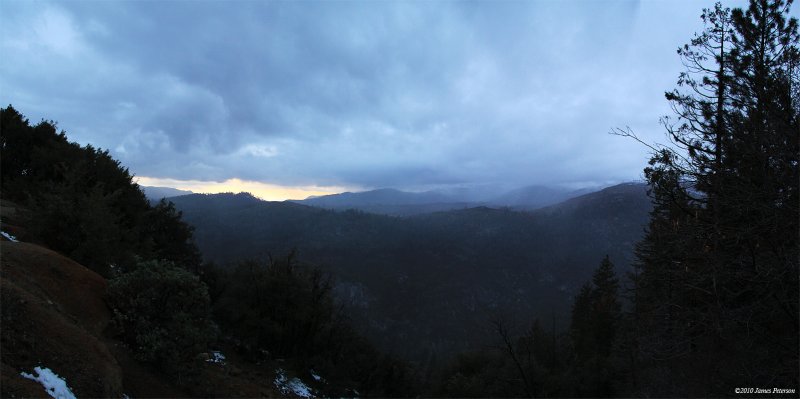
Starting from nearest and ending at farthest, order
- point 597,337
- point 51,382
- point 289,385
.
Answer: point 51,382 → point 289,385 → point 597,337

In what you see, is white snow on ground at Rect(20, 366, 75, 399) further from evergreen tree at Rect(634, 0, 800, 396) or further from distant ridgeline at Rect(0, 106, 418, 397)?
evergreen tree at Rect(634, 0, 800, 396)

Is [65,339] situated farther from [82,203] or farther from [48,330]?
[82,203]

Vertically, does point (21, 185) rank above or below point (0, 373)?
above

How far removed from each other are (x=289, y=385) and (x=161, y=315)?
1029 centimetres

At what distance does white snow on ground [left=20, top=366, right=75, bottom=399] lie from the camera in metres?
5.36

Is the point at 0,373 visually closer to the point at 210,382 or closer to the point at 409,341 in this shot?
the point at 210,382

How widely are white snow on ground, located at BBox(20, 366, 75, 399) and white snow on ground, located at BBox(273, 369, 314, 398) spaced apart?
11.5 m

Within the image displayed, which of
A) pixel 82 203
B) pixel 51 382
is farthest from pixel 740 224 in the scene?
pixel 82 203

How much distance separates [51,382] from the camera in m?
5.56

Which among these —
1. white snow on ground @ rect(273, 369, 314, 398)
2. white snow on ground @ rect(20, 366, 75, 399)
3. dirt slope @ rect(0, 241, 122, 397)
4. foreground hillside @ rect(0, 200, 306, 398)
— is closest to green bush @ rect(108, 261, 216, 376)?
foreground hillside @ rect(0, 200, 306, 398)

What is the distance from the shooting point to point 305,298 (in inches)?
1041

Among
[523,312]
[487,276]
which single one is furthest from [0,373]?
[487,276]

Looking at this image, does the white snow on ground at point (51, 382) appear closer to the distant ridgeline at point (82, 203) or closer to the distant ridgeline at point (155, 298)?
the distant ridgeline at point (155, 298)

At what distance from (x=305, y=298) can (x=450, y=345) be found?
11474cm
